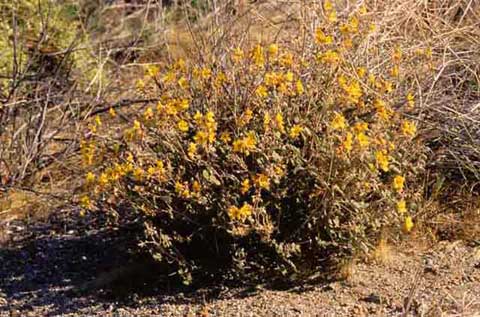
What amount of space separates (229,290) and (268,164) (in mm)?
677

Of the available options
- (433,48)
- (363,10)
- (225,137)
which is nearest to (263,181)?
(225,137)

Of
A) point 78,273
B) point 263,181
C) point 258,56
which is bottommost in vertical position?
point 78,273

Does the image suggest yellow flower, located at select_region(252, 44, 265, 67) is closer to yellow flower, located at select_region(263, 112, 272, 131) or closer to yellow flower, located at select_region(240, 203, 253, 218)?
yellow flower, located at select_region(263, 112, 272, 131)

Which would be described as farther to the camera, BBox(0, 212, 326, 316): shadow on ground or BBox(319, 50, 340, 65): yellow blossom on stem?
BBox(0, 212, 326, 316): shadow on ground

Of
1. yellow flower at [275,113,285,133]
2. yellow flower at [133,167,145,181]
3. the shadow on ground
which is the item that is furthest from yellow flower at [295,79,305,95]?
the shadow on ground

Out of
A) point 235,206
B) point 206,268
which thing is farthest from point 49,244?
point 235,206

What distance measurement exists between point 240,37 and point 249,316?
4.97 feet

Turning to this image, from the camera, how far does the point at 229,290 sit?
4449mm

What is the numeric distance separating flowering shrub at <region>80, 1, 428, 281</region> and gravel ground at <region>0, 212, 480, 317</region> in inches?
5.9

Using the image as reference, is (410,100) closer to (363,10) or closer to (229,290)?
(363,10)

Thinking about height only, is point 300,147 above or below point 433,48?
below

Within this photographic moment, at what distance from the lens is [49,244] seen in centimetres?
524

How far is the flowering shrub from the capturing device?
4.18 metres

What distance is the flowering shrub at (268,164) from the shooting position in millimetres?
4180
